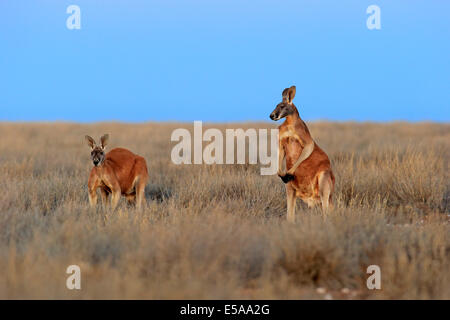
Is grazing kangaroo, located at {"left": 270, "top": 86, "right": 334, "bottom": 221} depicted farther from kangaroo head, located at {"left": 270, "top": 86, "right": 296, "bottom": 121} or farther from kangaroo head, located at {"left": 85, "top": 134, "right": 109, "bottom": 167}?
kangaroo head, located at {"left": 85, "top": 134, "right": 109, "bottom": 167}

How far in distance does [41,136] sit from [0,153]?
18.9ft

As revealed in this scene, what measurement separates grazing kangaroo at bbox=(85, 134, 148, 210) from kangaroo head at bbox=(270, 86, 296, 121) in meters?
2.19

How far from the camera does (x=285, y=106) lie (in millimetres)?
5906

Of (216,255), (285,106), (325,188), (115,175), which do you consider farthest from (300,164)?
(115,175)

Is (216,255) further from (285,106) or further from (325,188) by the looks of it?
(285,106)

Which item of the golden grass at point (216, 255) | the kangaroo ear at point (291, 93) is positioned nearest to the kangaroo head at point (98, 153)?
the golden grass at point (216, 255)

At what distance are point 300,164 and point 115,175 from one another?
240cm

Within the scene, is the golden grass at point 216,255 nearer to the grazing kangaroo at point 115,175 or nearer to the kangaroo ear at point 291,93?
the grazing kangaroo at point 115,175

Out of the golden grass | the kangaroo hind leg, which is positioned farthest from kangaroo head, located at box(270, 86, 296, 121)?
the golden grass

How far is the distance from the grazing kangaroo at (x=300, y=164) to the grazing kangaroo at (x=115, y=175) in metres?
2.09

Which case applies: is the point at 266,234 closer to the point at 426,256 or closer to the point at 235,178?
the point at 426,256

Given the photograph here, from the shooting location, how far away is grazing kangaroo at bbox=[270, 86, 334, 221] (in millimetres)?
5918

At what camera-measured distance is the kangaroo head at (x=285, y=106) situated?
19.2ft

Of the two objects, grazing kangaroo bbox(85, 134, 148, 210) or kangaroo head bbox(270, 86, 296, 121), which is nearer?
kangaroo head bbox(270, 86, 296, 121)
